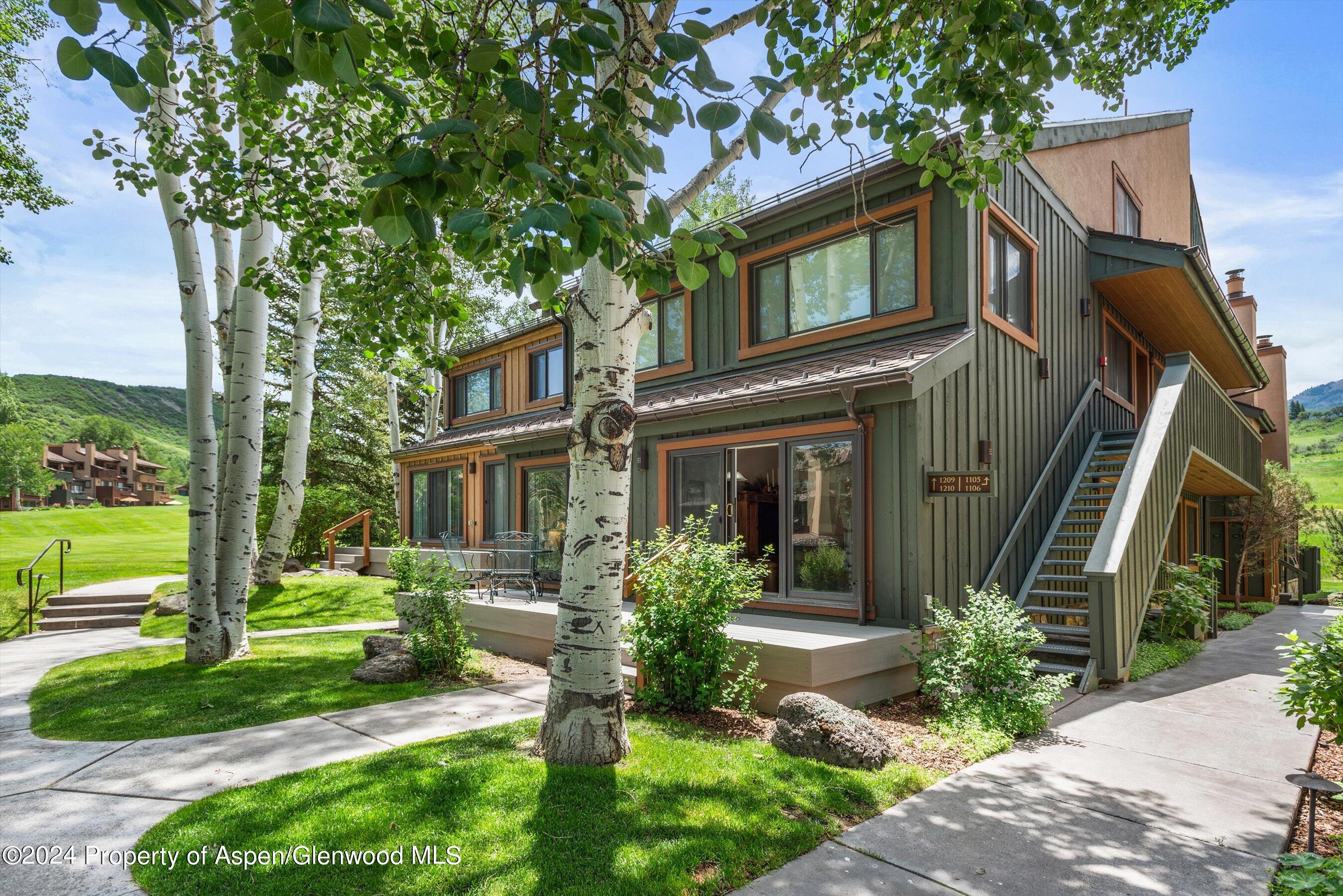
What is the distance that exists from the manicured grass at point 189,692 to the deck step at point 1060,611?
613 centimetres

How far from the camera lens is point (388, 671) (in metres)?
7.02

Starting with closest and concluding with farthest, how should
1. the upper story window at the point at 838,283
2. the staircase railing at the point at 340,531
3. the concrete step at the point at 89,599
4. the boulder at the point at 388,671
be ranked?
the boulder at the point at 388,671
the upper story window at the point at 838,283
the concrete step at the point at 89,599
the staircase railing at the point at 340,531

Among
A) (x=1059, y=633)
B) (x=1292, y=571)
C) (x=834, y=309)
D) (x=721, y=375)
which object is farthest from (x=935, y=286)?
(x=1292, y=571)

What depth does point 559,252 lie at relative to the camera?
2314mm

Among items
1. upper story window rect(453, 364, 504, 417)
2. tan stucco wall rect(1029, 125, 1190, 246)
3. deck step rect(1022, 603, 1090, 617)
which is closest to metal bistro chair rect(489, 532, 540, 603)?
upper story window rect(453, 364, 504, 417)

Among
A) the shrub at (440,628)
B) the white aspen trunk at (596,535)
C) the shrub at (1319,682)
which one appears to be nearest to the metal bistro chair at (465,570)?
the shrub at (440,628)

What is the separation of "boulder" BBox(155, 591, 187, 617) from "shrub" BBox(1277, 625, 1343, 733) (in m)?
13.3

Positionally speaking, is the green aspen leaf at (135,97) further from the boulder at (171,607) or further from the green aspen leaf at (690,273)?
the boulder at (171,607)

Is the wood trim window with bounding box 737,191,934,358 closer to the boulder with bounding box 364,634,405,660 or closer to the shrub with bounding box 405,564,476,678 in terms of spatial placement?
the shrub with bounding box 405,564,476,678

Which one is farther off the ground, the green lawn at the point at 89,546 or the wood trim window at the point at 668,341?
the wood trim window at the point at 668,341

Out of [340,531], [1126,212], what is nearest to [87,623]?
[340,531]

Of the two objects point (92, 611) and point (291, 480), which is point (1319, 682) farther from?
point (92, 611)

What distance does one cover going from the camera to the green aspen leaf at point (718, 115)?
2564 mm

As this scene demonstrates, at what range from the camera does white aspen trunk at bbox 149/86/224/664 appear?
7.62m
